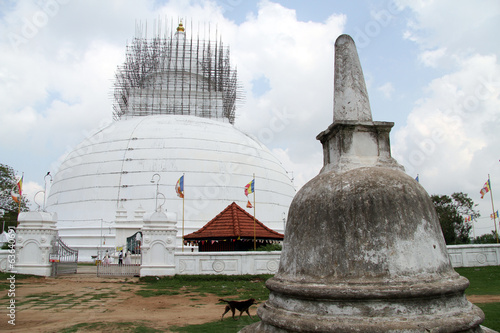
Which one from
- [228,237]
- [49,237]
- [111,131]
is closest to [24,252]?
[49,237]

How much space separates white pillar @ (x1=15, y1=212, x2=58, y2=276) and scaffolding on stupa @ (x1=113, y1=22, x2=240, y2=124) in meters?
21.2

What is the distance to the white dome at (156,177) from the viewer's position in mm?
26703

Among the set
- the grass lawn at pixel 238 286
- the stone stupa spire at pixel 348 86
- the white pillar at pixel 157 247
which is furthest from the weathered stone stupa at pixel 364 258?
the white pillar at pixel 157 247

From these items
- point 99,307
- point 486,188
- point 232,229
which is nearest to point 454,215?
point 486,188

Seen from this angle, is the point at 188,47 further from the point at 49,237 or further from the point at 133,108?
the point at 49,237

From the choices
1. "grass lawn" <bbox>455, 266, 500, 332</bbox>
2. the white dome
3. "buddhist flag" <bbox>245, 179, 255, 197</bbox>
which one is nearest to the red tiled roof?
"buddhist flag" <bbox>245, 179, 255, 197</bbox>

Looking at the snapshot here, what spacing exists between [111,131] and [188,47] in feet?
51.9

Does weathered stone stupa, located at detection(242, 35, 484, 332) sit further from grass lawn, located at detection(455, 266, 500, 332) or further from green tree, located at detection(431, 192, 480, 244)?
green tree, located at detection(431, 192, 480, 244)

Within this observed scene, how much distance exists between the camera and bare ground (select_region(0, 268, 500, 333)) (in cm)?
770

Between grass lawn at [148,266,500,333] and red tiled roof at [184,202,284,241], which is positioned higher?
red tiled roof at [184,202,284,241]

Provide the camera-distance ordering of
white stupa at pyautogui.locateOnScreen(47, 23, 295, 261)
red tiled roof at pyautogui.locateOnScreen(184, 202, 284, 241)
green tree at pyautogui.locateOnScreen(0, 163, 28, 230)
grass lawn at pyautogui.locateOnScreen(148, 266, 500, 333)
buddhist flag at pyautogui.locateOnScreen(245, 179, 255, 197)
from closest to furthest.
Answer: grass lawn at pyautogui.locateOnScreen(148, 266, 500, 333) → red tiled roof at pyautogui.locateOnScreen(184, 202, 284, 241) → buddhist flag at pyautogui.locateOnScreen(245, 179, 255, 197) → white stupa at pyautogui.locateOnScreen(47, 23, 295, 261) → green tree at pyautogui.locateOnScreen(0, 163, 28, 230)

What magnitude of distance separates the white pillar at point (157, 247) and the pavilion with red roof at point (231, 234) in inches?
105

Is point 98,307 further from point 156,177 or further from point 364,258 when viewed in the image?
point 156,177

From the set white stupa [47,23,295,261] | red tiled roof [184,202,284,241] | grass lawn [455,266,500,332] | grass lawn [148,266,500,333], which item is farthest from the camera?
white stupa [47,23,295,261]
